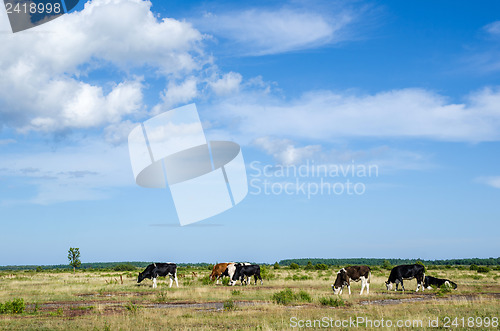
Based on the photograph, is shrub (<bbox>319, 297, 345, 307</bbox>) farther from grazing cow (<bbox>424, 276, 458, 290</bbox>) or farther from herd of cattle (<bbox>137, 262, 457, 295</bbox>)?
grazing cow (<bbox>424, 276, 458, 290</bbox>)

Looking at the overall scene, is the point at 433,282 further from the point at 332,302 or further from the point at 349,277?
the point at 332,302

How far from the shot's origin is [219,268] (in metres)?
38.2

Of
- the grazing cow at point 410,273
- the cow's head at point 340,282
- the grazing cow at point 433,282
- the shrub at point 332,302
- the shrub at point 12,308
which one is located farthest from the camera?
the grazing cow at point 433,282

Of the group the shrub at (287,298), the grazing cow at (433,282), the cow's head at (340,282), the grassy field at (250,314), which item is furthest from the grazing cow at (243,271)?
the grazing cow at (433,282)

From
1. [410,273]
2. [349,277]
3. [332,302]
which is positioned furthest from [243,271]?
[332,302]

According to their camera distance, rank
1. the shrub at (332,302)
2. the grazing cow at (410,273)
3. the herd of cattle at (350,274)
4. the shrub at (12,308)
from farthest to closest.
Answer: the grazing cow at (410,273), the herd of cattle at (350,274), the shrub at (332,302), the shrub at (12,308)

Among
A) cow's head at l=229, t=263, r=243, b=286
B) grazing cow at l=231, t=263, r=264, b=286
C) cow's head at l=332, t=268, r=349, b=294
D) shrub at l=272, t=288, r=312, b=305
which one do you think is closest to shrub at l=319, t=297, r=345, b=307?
shrub at l=272, t=288, r=312, b=305

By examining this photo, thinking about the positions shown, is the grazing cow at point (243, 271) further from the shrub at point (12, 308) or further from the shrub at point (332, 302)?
the shrub at point (12, 308)

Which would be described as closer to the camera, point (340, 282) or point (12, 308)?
point (12, 308)

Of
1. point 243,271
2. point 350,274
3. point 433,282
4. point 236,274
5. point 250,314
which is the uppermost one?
point 350,274

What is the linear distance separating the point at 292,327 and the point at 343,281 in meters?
12.3

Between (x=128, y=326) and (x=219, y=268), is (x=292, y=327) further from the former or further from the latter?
(x=219, y=268)

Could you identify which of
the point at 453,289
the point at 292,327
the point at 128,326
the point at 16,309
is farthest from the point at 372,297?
the point at 16,309

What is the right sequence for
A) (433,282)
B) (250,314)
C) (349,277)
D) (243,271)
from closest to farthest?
(250,314) → (349,277) → (433,282) → (243,271)
